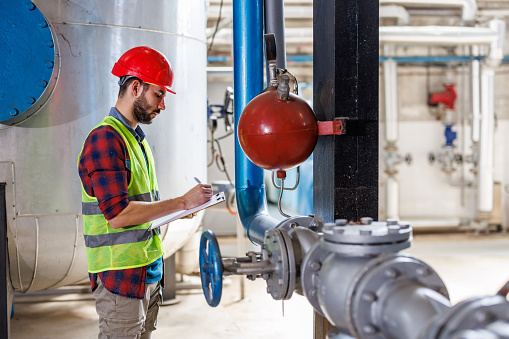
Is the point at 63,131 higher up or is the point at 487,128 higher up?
the point at 487,128

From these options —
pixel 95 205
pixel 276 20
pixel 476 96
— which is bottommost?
pixel 95 205

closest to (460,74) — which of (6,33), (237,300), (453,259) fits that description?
(453,259)

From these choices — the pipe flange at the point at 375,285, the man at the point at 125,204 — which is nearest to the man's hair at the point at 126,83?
the man at the point at 125,204

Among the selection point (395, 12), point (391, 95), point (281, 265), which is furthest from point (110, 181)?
point (395, 12)

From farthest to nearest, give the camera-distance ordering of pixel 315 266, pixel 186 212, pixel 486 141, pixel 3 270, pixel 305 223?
pixel 486 141
pixel 3 270
pixel 186 212
pixel 305 223
pixel 315 266

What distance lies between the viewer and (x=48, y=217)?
2369 mm

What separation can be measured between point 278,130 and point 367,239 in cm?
56

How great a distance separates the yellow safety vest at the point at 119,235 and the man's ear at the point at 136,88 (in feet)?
0.39

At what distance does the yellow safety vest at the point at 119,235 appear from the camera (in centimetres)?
168

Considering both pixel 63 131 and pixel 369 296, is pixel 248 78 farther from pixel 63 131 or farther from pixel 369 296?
pixel 369 296

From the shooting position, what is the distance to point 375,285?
87 cm

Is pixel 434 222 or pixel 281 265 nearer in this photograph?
pixel 281 265

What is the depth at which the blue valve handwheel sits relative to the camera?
1.17 m

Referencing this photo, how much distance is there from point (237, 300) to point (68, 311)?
1136mm
